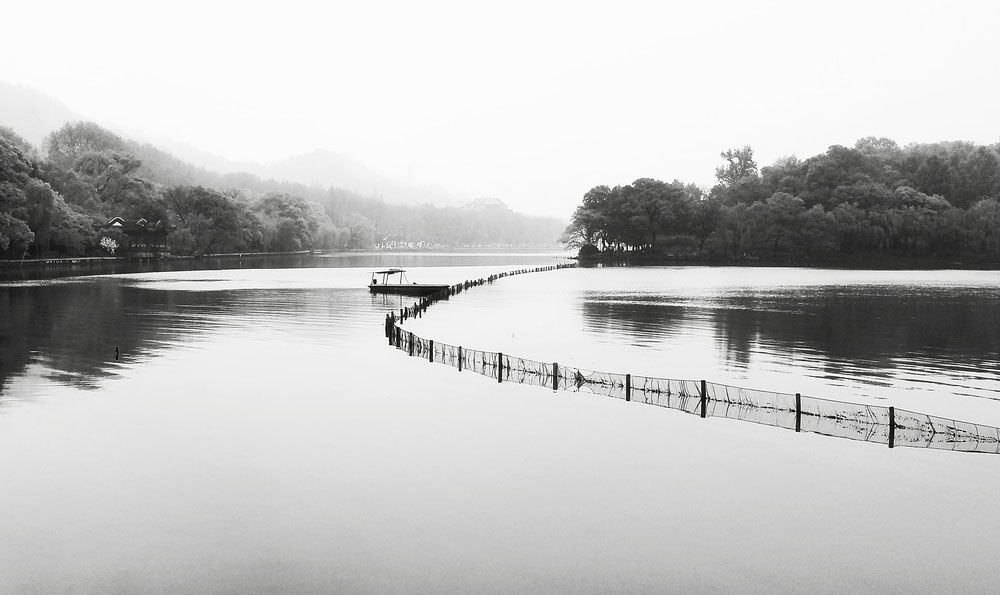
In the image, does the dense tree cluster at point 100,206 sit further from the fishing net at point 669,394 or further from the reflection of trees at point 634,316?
the fishing net at point 669,394

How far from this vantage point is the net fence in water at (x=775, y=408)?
20797 millimetres

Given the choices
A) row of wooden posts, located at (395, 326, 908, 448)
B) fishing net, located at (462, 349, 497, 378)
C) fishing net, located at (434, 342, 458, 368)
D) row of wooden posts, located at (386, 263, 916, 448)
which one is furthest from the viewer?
fishing net, located at (434, 342, 458, 368)

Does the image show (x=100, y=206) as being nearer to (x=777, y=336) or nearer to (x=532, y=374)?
(x=777, y=336)

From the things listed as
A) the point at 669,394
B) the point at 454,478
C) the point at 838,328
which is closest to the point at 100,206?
the point at 838,328

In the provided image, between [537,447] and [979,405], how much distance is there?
Answer: 14989 millimetres

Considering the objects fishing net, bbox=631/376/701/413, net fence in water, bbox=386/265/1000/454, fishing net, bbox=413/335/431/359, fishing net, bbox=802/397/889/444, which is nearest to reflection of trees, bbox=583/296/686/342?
fishing net, bbox=413/335/431/359

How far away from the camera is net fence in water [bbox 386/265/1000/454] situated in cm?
2080

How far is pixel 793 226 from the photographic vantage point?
475 feet

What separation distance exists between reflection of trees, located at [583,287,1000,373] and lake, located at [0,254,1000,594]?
82cm

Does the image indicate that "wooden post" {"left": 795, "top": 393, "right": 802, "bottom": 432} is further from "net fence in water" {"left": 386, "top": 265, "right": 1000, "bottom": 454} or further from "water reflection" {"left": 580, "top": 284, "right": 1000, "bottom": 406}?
"water reflection" {"left": 580, "top": 284, "right": 1000, "bottom": 406}

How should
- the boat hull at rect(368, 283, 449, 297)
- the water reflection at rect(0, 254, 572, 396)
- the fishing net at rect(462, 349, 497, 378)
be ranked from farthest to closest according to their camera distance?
the boat hull at rect(368, 283, 449, 297)
the water reflection at rect(0, 254, 572, 396)
the fishing net at rect(462, 349, 497, 378)

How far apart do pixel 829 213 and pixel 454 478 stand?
138060 mm

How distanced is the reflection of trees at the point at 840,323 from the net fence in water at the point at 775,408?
340 inches

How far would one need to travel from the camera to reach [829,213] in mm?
141125
